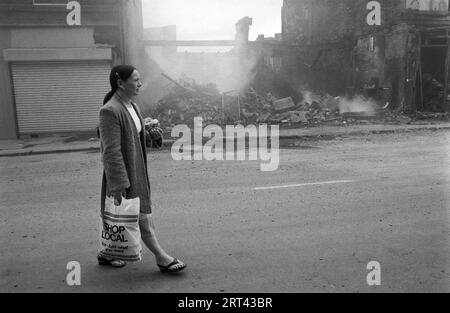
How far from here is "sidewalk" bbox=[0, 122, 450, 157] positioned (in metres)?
13.0

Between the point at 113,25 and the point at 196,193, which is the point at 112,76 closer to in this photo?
the point at 196,193

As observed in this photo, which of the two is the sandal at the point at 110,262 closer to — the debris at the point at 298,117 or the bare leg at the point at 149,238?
the bare leg at the point at 149,238

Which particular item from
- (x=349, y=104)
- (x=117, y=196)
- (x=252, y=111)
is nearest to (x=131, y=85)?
(x=117, y=196)

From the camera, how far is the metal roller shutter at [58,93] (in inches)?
639

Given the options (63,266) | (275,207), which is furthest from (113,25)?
(63,266)

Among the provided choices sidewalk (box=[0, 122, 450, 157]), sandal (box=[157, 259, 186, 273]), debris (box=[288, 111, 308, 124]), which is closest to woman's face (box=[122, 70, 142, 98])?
sandal (box=[157, 259, 186, 273])

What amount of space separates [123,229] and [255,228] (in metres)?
1.90

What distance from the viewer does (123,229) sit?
3477 mm

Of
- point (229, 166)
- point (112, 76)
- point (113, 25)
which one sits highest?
point (113, 25)

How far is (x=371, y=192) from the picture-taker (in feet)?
21.1

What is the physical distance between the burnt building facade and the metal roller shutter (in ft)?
44.5

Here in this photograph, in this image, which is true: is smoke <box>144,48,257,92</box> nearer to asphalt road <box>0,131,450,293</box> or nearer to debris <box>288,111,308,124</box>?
debris <box>288,111,308,124</box>

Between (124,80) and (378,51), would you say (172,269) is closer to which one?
(124,80)
